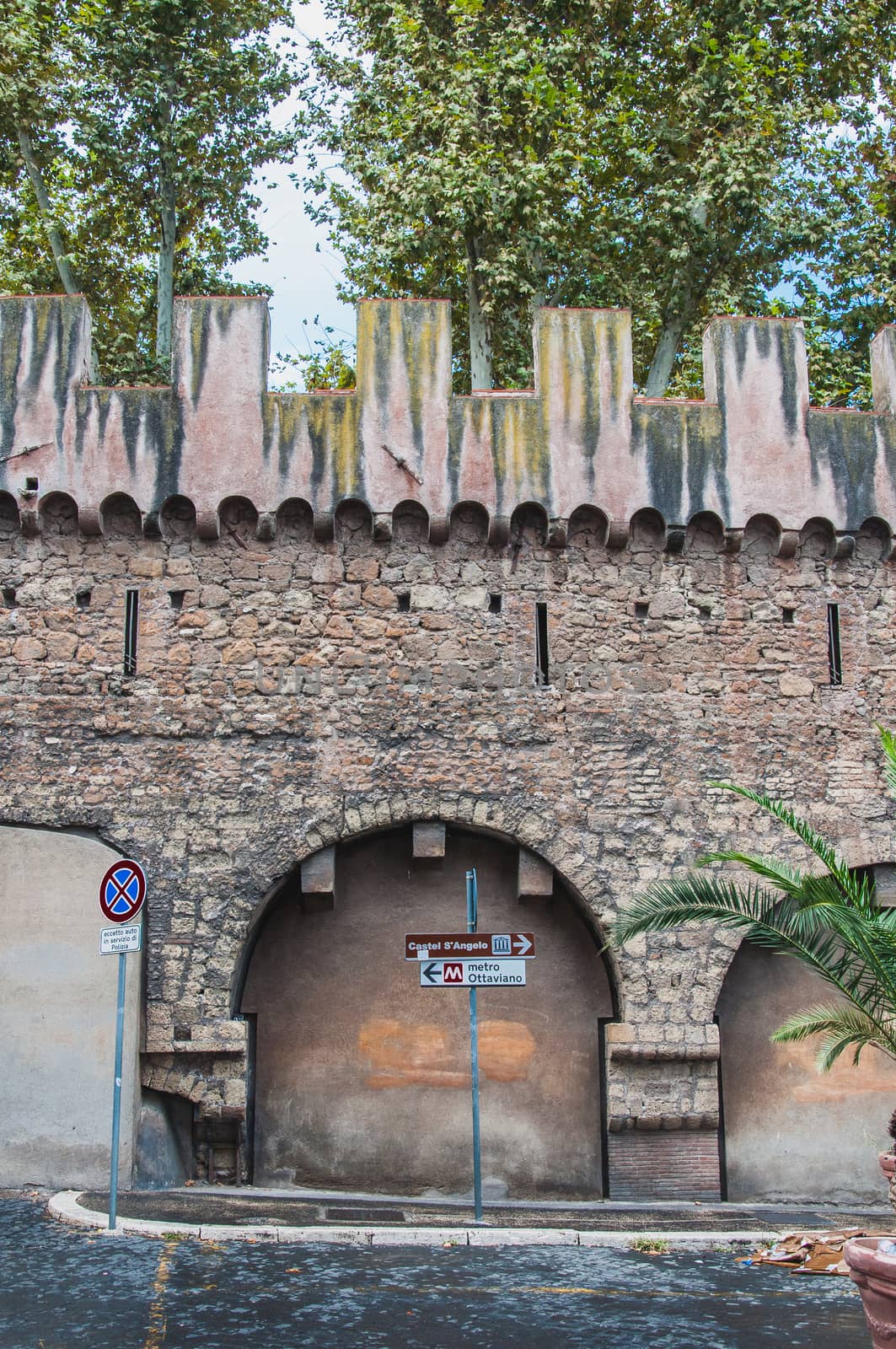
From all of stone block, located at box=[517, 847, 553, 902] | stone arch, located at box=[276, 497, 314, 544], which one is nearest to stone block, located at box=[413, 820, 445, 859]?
stone block, located at box=[517, 847, 553, 902]

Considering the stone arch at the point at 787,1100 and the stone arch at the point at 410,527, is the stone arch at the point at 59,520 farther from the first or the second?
the stone arch at the point at 787,1100

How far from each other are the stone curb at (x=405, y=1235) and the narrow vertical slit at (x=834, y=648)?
5.10 meters

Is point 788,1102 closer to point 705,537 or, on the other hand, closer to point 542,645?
point 542,645

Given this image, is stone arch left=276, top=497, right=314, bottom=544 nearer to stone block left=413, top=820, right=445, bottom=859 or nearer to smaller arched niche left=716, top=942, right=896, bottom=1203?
stone block left=413, top=820, right=445, bottom=859

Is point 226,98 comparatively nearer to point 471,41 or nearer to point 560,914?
point 471,41

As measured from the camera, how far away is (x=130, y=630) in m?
12.1

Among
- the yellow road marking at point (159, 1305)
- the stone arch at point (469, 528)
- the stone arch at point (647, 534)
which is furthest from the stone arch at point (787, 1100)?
the yellow road marking at point (159, 1305)

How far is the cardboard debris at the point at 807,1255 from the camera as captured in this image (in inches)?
332

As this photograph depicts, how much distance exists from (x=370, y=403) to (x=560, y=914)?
4.80 metres

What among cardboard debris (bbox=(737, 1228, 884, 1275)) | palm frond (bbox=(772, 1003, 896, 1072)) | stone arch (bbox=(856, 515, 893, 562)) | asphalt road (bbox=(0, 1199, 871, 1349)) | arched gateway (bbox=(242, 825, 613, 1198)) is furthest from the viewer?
stone arch (bbox=(856, 515, 893, 562))

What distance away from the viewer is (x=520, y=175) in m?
16.1

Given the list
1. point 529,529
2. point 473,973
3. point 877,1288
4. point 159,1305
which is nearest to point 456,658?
point 529,529

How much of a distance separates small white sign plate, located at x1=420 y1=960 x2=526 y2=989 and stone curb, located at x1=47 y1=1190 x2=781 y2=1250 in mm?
1658

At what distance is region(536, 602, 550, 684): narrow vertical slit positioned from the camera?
1224 centimetres
